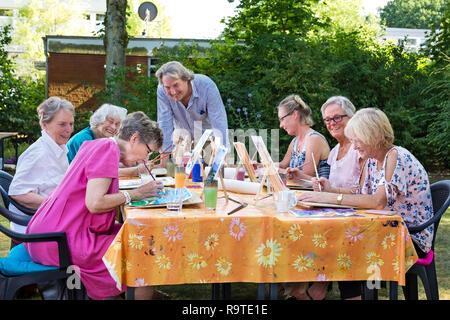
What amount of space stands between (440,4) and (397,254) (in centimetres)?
5424

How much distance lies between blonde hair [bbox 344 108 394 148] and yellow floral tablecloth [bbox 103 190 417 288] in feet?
1.71

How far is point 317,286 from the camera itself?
9.27ft

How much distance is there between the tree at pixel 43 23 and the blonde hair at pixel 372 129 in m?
34.2

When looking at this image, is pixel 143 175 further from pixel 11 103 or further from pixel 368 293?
pixel 11 103

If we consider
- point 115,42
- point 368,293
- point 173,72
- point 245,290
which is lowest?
point 245,290

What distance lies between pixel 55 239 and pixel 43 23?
35.9 meters

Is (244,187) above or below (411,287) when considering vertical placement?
above

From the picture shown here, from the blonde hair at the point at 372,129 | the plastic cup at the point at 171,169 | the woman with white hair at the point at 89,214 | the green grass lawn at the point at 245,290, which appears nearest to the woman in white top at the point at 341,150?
the blonde hair at the point at 372,129

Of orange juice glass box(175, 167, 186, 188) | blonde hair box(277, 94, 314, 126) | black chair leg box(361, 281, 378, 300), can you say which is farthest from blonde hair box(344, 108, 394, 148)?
blonde hair box(277, 94, 314, 126)

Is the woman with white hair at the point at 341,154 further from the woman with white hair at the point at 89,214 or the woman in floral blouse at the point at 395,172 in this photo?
the woman with white hair at the point at 89,214

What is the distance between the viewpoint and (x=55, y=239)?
2.47 m

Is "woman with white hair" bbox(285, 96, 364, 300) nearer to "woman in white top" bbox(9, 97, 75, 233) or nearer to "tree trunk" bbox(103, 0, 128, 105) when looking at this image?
"woman in white top" bbox(9, 97, 75, 233)

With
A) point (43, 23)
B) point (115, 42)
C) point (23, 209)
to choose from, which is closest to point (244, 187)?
point (23, 209)
